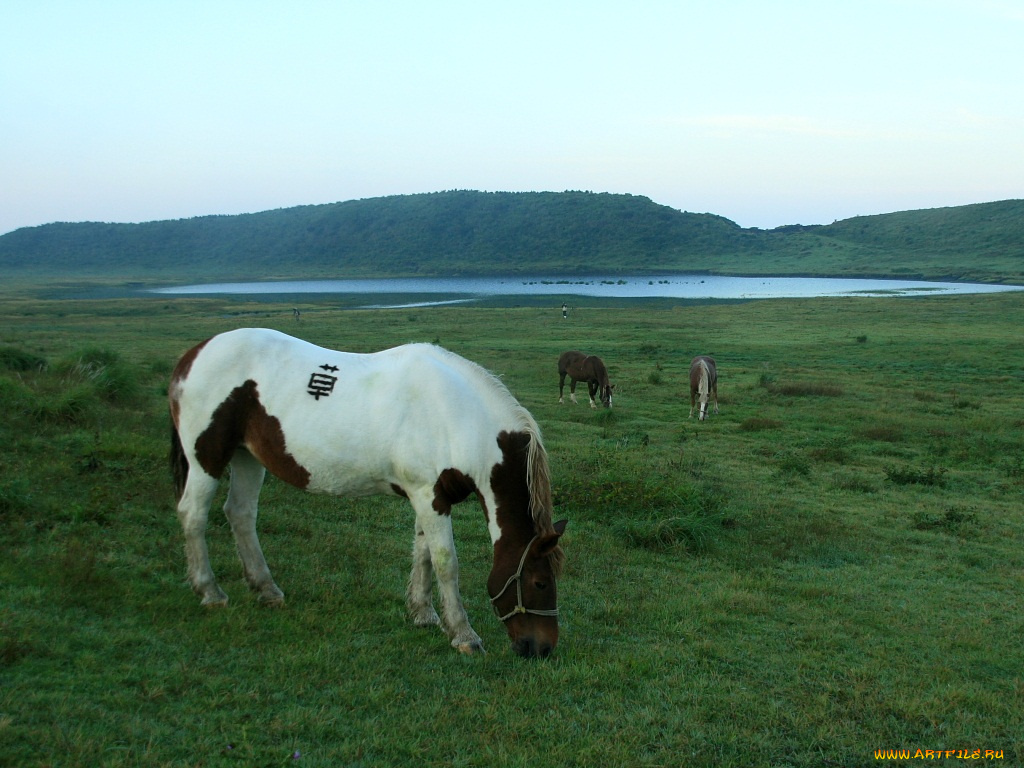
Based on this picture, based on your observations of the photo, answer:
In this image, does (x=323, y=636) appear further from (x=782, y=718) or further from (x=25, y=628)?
(x=782, y=718)

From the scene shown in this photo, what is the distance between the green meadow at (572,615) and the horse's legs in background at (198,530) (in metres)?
0.13

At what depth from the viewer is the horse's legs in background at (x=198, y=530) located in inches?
224

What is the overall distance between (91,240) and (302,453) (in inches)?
7365

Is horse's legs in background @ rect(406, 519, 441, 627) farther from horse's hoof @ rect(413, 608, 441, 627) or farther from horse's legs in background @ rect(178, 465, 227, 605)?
horse's legs in background @ rect(178, 465, 227, 605)

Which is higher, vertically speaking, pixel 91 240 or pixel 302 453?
pixel 91 240

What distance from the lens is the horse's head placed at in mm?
5074

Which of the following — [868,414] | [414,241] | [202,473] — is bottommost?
[868,414]

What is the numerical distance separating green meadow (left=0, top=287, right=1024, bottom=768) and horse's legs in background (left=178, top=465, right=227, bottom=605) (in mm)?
134

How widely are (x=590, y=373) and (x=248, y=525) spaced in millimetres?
13366

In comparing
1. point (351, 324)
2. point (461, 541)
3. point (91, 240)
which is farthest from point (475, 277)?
point (461, 541)

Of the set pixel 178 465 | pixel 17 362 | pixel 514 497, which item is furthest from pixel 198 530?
pixel 17 362

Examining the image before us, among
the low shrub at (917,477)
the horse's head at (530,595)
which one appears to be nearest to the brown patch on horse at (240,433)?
the horse's head at (530,595)

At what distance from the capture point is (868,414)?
16.4 m

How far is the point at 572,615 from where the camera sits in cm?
599
